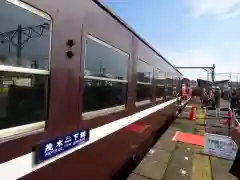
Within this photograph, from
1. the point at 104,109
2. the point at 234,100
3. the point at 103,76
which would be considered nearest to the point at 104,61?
the point at 103,76

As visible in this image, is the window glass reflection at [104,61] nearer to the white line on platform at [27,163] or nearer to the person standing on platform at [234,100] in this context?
the white line on platform at [27,163]

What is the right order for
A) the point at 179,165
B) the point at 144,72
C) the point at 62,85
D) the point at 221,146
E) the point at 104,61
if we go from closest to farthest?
the point at 62,85 < the point at 104,61 < the point at 221,146 < the point at 144,72 < the point at 179,165

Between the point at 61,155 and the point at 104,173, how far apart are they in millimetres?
1209

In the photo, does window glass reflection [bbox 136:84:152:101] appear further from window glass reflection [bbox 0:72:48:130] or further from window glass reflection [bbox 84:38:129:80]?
window glass reflection [bbox 0:72:48:130]

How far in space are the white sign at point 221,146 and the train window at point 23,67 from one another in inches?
118

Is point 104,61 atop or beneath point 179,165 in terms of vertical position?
atop

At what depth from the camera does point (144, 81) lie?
→ 16.4ft

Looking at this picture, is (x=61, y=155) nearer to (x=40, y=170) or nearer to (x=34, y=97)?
(x=40, y=170)

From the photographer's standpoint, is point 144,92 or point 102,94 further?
point 144,92

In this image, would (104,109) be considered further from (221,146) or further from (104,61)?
(221,146)

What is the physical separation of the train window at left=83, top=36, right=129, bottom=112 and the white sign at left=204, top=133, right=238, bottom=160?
161 cm

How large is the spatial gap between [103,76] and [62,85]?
0.89 meters

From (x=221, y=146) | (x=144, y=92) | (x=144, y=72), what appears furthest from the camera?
(x=144, y=92)

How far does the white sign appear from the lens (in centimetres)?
381
